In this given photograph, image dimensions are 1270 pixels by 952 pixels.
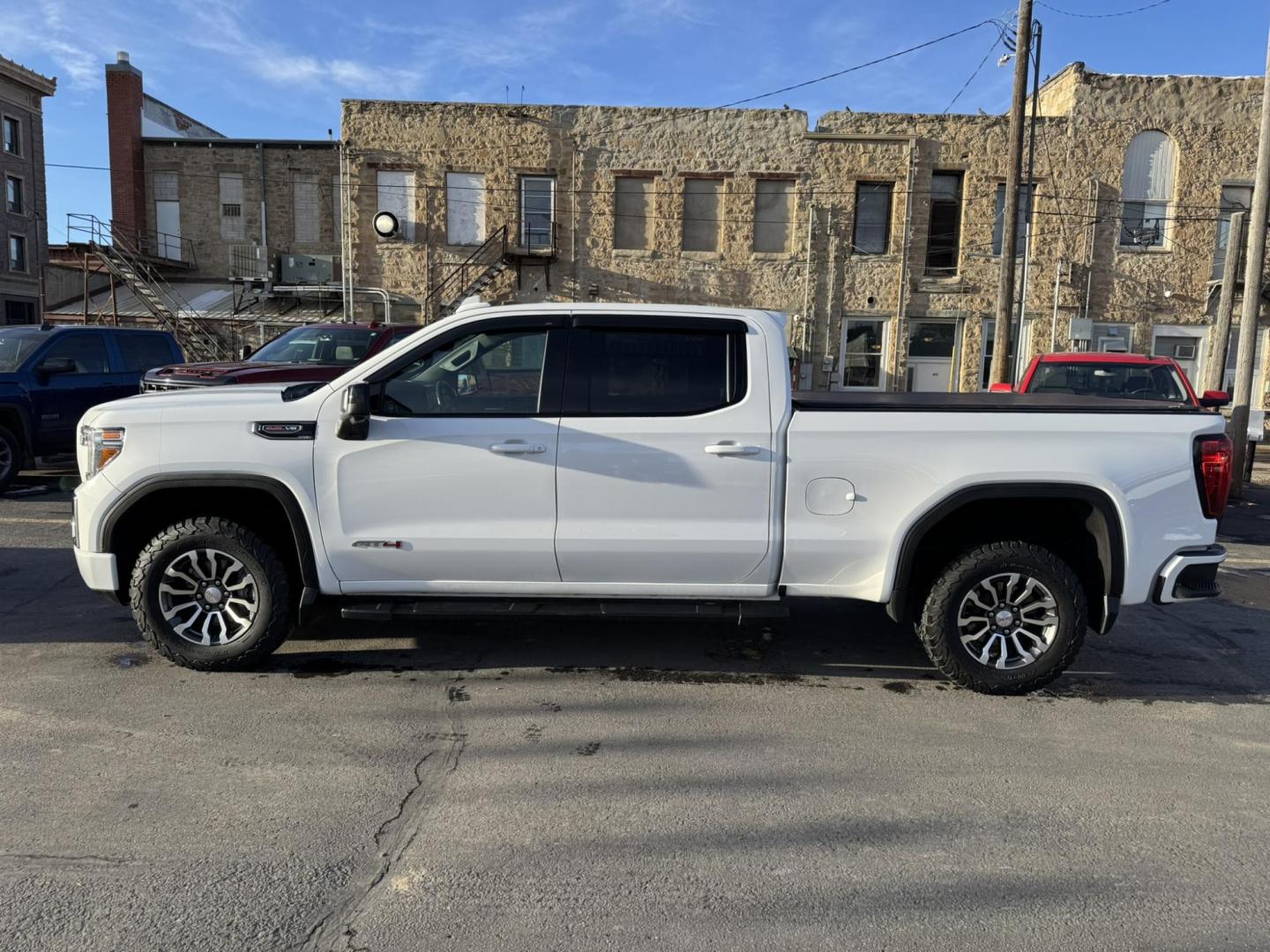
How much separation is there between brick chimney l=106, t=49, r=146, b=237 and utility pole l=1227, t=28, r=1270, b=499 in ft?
92.8

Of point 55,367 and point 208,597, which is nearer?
point 208,597

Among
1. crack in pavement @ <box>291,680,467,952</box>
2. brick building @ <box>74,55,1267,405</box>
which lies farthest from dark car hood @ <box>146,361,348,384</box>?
brick building @ <box>74,55,1267,405</box>

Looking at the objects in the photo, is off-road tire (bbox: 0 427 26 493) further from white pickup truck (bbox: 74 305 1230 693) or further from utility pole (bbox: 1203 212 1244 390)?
utility pole (bbox: 1203 212 1244 390)

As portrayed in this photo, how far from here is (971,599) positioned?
14.5 feet

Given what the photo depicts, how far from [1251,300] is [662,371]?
39.6 feet

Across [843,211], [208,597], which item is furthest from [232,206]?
[208,597]

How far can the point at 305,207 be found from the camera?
2653 cm

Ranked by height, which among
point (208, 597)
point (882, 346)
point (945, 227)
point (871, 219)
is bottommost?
point (208, 597)

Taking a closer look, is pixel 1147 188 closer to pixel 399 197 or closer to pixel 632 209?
pixel 632 209

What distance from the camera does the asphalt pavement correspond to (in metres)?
2.67

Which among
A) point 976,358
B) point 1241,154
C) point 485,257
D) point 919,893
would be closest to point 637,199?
point 485,257

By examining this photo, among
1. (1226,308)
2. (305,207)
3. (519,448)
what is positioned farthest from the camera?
(305,207)

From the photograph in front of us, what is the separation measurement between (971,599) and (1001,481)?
647 millimetres

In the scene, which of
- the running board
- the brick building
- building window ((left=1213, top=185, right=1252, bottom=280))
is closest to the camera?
the running board
